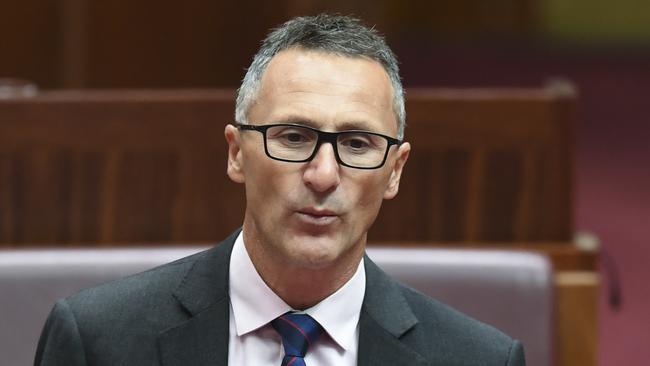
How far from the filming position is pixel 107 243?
72.6 inches

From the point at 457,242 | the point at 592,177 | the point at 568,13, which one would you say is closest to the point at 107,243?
the point at 457,242

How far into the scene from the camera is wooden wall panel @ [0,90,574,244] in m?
1.84

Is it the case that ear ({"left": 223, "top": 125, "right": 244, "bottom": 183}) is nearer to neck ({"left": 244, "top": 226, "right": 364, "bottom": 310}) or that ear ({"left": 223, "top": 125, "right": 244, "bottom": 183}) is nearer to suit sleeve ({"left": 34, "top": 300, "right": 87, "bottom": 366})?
neck ({"left": 244, "top": 226, "right": 364, "bottom": 310})

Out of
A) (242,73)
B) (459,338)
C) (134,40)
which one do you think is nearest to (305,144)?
(459,338)

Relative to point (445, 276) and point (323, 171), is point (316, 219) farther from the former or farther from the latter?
point (445, 276)

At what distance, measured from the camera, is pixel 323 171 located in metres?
0.94

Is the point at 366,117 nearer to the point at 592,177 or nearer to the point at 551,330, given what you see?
the point at 551,330

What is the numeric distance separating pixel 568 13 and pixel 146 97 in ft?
19.1

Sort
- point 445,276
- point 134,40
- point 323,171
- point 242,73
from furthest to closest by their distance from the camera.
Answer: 1. point 242,73
2. point 134,40
3. point 445,276
4. point 323,171

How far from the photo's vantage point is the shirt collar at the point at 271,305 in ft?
3.39

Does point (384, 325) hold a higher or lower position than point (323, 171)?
lower

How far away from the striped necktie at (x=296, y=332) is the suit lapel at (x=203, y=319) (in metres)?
0.05

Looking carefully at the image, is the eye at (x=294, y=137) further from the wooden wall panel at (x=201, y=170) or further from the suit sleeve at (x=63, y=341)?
the wooden wall panel at (x=201, y=170)

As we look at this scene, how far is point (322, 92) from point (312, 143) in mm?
41
